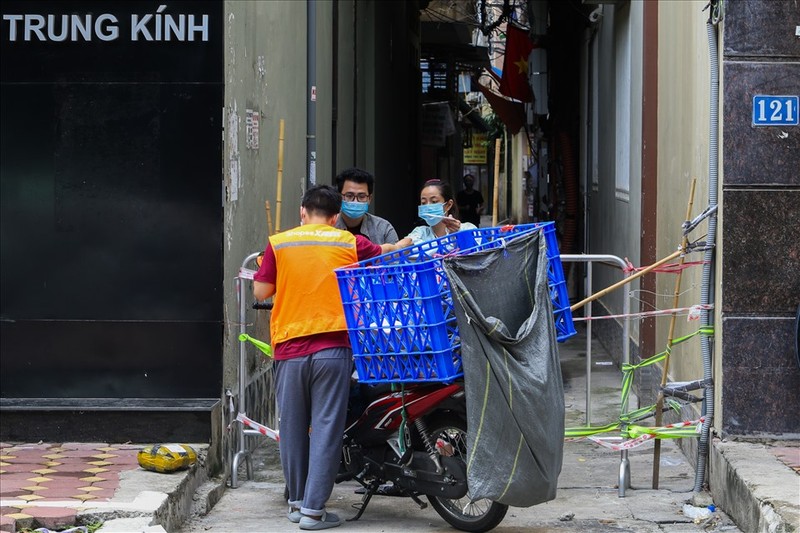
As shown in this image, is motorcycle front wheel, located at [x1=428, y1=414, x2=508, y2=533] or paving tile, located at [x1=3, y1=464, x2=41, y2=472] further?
paving tile, located at [x1=3, y1=464, x2=41, y2=472]

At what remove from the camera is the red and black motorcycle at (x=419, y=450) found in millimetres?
6102

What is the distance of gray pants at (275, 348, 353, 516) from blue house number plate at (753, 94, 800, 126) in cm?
277

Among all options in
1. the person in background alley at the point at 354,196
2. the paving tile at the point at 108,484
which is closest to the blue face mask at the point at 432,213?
the person in background alley at the point at 354,196

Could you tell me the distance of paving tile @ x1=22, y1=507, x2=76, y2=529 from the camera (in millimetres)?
5648

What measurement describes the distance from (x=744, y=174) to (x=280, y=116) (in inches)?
168

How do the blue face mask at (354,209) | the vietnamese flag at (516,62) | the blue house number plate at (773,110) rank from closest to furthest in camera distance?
1. the blue house number plate at (773,110)
2. the blue face mask at (354,209)
3. the vietnamese flag at (516,62)

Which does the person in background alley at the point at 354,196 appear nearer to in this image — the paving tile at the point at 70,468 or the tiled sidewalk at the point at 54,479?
the tiled sidewalk at the point at 54,479

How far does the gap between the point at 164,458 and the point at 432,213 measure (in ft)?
7.13

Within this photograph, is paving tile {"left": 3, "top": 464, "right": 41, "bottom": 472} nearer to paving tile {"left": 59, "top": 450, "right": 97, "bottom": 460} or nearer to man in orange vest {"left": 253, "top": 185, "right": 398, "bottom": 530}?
paving tile {"left": 59, "top": 450, "right": 97, "bottom": 460}

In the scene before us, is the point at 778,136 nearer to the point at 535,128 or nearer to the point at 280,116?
the point at 280,116

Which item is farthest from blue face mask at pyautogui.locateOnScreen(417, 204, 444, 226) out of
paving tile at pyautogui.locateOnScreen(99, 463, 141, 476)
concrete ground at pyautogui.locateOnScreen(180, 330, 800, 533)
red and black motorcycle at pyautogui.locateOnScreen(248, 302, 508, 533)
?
paving tile at pyautogui.locateOnScreen(99, 463, 141, 476)

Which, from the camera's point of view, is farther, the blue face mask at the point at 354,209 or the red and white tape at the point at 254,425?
the red and white tape at the point at 254,425

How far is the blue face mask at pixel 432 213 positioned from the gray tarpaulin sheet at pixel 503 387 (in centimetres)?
135

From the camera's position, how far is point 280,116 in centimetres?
974
